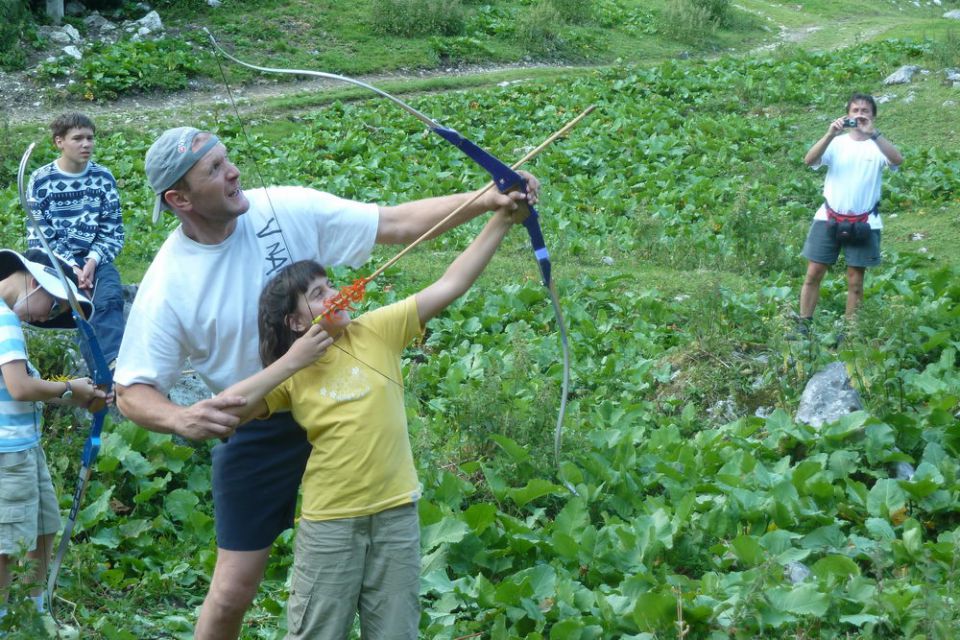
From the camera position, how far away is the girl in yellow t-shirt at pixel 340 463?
3.11 metres

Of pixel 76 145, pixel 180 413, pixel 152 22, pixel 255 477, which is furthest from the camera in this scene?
pixel 152 22

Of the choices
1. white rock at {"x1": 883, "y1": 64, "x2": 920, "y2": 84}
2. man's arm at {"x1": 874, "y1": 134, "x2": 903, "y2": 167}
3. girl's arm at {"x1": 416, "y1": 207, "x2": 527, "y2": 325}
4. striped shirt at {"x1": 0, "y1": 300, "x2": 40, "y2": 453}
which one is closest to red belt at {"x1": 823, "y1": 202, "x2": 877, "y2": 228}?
man's arm at {"x1": 874, "y1": 134, "x2": 903, "y2": 167}

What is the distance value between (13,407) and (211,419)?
138 cm

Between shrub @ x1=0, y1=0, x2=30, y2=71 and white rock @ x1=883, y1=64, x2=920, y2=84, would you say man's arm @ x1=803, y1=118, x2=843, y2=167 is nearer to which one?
white rock @ x1=883, y1=64, x2=920, y2=84

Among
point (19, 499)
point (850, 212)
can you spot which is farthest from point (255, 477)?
point (850, 212)

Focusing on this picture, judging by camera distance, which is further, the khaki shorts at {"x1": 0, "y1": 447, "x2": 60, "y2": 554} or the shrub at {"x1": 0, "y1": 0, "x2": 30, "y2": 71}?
the shrub at {"x1": 0, "y1": 0, "x2": 30, "y2": 71}

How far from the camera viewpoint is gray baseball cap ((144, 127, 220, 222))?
10.9 feet

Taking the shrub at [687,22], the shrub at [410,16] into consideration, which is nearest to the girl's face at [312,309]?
the shrub at [410,16]

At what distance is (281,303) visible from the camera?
3205mm

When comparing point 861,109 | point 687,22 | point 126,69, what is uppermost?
point 861,109

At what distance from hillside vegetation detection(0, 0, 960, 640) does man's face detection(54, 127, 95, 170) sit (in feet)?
3.70

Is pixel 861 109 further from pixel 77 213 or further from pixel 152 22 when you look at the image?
pixel 152 22

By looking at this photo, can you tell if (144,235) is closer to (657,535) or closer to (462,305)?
(462,305)

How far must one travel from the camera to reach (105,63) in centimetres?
1591
